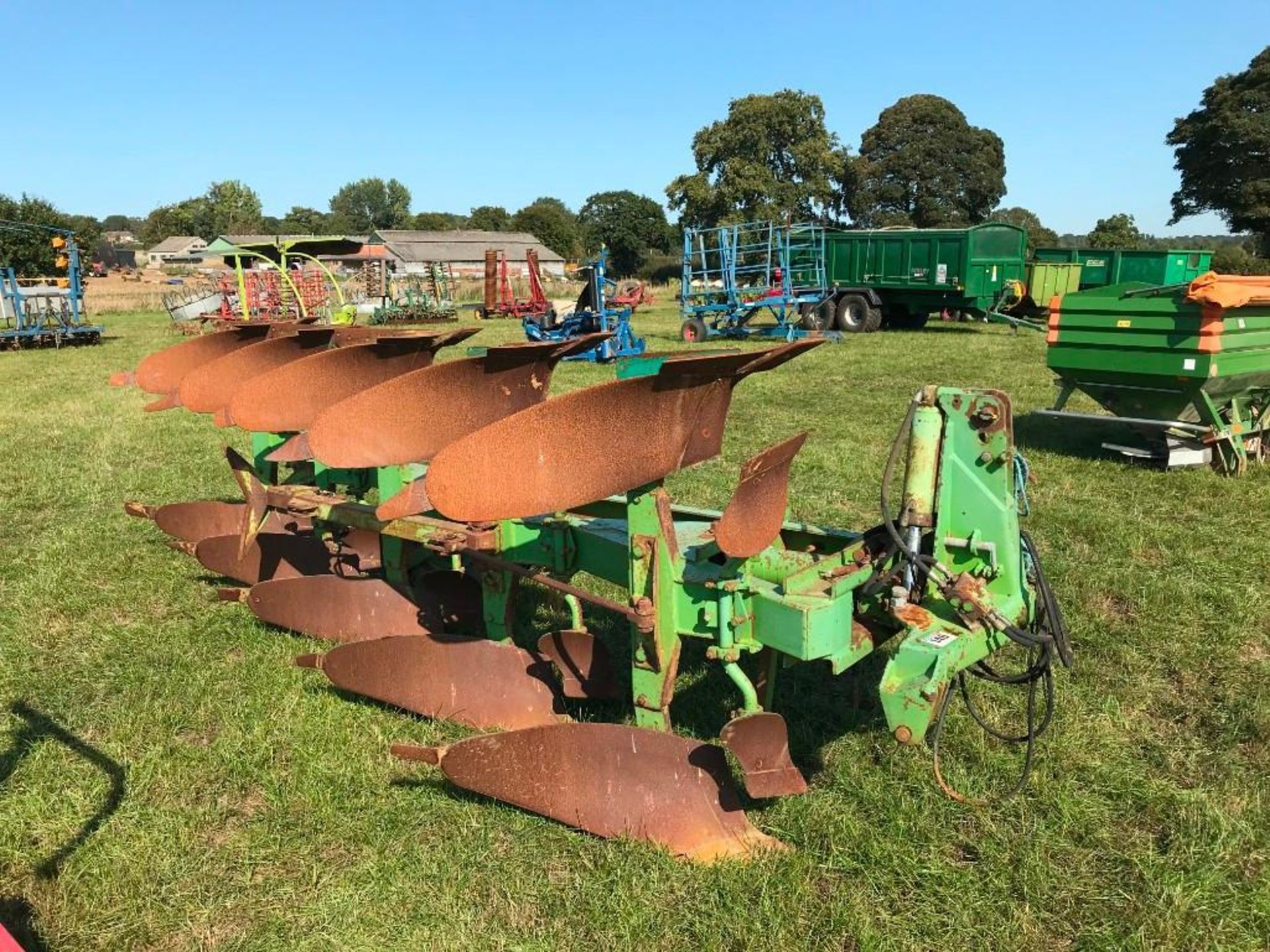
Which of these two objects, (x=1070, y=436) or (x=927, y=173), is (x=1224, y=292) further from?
(x=927, y=173)

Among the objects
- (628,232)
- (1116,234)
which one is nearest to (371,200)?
(628,232)

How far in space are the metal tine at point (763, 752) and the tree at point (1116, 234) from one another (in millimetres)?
45538

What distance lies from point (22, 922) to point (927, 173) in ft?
186

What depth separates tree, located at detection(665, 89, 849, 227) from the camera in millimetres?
44469

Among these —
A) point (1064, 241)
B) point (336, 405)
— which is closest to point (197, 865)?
point (336, 405)

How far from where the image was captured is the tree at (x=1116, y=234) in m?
42.4

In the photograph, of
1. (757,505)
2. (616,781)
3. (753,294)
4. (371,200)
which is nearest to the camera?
(757,505)

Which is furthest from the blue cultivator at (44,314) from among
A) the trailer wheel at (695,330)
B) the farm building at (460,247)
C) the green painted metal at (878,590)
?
the farm building at (460,247)

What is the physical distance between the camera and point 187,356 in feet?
15.1

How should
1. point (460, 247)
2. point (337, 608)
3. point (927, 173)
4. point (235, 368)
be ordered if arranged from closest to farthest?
point (337, 608) < point (235, 368) < point (927, 173) < point (460, 247)

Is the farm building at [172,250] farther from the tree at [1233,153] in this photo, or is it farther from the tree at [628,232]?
the tree at [1233,153]

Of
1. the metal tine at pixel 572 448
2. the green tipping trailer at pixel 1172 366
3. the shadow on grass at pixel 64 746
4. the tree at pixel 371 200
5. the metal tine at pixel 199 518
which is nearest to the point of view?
the metal tine at pixel 572 448

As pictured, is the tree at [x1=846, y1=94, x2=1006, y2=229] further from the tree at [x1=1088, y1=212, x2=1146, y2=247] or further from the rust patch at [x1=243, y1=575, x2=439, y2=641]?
the rust patch at [x1=243, y1=575, x2=439, y2=641]

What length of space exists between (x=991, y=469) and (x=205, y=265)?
33.5 metres
